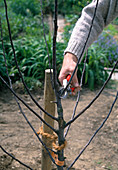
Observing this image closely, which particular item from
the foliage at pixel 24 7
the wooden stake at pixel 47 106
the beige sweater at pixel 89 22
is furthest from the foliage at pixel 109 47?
the foliage at pixel 24 7

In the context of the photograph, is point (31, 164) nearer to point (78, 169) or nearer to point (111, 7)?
point (78, 169)

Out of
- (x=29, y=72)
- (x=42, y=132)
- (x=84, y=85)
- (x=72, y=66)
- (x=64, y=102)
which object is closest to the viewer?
(x=72, y=66)

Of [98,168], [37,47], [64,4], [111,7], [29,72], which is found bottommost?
[98,168]

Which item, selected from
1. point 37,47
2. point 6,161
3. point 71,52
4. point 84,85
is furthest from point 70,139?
point 37,47

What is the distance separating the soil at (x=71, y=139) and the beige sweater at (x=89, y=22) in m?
1.16

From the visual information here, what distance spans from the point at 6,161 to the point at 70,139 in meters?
0.82

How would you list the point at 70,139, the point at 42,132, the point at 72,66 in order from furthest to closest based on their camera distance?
1. the point at 70,139
2. the point at 42,132
3. the point at 72,66

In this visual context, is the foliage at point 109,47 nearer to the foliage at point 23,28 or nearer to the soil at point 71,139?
the soil at point 71,139

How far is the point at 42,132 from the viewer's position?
5.28 feet

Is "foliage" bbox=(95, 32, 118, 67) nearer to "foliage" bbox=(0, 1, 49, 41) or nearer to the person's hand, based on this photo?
"foliage" bbox=(0, 1, 49, 41)

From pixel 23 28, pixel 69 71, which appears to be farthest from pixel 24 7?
pixel 69 71

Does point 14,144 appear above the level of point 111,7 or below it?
below

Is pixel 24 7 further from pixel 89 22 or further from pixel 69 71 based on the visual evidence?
pixel 69 71

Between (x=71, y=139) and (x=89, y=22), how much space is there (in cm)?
144
